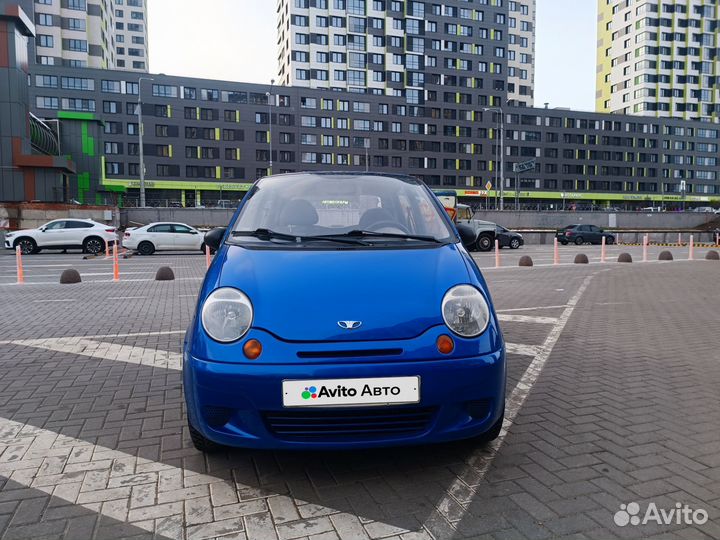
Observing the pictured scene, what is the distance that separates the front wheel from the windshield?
22.7 m

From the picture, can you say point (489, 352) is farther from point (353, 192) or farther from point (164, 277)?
point (164, 277)

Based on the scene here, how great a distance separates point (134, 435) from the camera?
363 centimetres

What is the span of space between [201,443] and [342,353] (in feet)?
3.69

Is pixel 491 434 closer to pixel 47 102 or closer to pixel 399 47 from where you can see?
pixel 47 102

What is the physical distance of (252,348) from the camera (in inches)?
106

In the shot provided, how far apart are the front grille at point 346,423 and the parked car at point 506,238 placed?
89.6 feet

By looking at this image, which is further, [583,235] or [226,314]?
[583,235]

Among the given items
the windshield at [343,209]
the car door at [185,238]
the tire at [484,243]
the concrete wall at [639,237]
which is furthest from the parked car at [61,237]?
the concrete wall at [639,237]

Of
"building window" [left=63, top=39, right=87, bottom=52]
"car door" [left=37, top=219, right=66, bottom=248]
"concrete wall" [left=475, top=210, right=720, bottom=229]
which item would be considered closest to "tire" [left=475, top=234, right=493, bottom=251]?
"concrete wall" [left=475, top=210, right=720, bottom=229]

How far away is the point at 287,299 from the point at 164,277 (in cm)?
1144

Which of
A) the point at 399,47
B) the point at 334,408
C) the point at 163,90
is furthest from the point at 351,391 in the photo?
the point at 399,47

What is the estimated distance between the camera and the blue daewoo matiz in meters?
2.64

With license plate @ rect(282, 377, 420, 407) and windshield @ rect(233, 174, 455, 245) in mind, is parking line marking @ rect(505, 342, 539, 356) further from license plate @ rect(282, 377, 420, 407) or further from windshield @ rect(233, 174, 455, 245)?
license plate @ rect(282, 377, 420, 407)

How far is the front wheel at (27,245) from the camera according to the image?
2312cm
